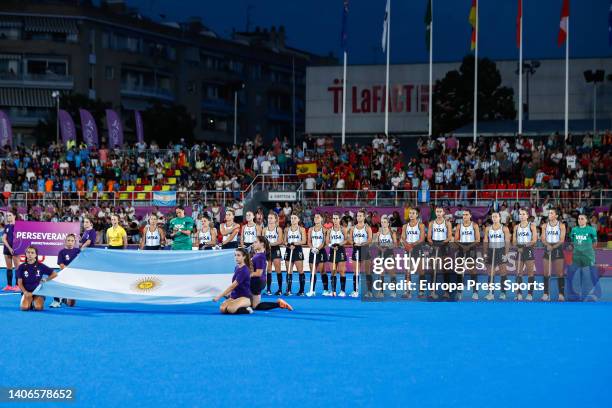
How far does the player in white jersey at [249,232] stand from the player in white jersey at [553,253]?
21.2 feet

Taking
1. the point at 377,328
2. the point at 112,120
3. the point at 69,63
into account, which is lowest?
the point at 377,328

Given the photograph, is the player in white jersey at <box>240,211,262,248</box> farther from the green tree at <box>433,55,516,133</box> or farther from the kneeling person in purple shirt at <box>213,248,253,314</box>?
the green tree at <box>433,55,516,133</box>

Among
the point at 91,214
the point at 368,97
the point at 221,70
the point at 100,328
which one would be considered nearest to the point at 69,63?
the point at 221,70

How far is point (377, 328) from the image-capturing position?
15.4 meters

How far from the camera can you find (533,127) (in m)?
52.1

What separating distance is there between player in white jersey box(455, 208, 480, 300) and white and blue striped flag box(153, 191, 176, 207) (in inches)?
827

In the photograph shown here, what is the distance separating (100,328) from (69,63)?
68.7 meters

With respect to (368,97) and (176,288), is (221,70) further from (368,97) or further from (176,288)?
(176,288)

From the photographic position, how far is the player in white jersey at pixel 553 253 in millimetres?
20766

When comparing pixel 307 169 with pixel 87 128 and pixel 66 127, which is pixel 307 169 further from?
pixel 66 127

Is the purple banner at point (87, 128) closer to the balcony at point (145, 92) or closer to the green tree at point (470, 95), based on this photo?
the green tree at point (470, 95)

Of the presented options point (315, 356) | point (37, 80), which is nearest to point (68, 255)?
point (315, 356)

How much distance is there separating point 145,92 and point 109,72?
3657 mm

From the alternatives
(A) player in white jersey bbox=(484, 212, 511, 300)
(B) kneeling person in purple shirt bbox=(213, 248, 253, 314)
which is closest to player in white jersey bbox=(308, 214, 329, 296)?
(A) player in white jersey bbox=(484, 212, 511, 300)
